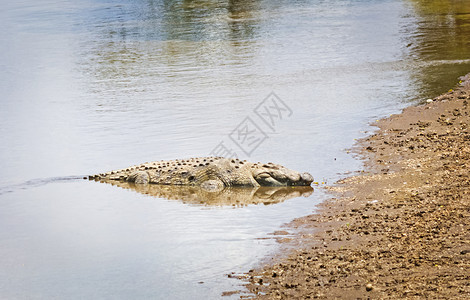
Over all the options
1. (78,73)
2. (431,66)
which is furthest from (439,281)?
(78,73)

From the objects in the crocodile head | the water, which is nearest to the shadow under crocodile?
the crocodile head

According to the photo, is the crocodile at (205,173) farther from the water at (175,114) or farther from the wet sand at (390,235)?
the wet sand at (390,235)

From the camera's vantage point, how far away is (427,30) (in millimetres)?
23406

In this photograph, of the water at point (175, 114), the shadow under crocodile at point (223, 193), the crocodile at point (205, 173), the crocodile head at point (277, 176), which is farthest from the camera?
the crocodile at point (205, 173)

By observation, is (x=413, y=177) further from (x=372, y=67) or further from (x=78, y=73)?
(x=78, y=73)

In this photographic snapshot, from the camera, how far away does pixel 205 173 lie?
9.91 meters

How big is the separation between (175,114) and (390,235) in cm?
786

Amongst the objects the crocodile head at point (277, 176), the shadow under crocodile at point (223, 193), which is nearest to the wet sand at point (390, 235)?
the crocodile head at point (277, 176)

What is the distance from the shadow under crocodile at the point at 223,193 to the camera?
29.5 ft

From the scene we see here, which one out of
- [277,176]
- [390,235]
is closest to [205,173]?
[277,176]

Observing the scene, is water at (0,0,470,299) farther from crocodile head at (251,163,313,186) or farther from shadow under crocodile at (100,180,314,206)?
crocodile head at (251,163,313,186)

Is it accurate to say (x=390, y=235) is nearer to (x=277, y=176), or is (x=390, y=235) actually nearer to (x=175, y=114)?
(x=277, y=176)

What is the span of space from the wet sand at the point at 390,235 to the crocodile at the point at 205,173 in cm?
115

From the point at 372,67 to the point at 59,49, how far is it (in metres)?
12.6
